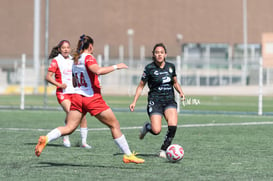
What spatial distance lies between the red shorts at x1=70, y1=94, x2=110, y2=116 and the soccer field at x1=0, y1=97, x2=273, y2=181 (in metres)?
0.84

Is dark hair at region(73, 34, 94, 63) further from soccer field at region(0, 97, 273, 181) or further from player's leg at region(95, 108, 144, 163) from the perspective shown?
soccer field at region(0, 97, 273, 181)

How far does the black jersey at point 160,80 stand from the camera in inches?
469

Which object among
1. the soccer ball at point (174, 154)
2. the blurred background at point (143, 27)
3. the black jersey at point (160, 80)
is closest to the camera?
the soccer ball at point (174, 154)

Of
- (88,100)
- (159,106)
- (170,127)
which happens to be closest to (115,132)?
(88,100)

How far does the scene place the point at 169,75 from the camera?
11922 millimetres

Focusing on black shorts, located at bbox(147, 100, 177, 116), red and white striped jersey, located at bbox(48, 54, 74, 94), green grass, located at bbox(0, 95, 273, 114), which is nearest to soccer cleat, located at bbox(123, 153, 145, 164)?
black shorts, located at bbox(147, 100, 177, 116)

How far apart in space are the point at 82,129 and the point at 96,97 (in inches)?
133

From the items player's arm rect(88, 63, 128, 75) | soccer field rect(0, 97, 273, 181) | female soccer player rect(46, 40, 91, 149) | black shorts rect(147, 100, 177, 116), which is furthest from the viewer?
female soccer player rect(46, 40, 91, 149)

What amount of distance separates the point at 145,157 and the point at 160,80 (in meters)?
1.35

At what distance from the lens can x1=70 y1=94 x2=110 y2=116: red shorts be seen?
10.4 metres

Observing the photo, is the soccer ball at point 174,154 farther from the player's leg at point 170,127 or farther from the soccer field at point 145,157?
the player's leg at point 170,127

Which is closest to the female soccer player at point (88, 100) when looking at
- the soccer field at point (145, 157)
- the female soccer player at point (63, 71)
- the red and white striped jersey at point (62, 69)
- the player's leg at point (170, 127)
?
the soccer field at point (145, 157)

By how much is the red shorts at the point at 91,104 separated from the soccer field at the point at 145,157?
0.84 m

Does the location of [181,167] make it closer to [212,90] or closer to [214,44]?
[212,90]
